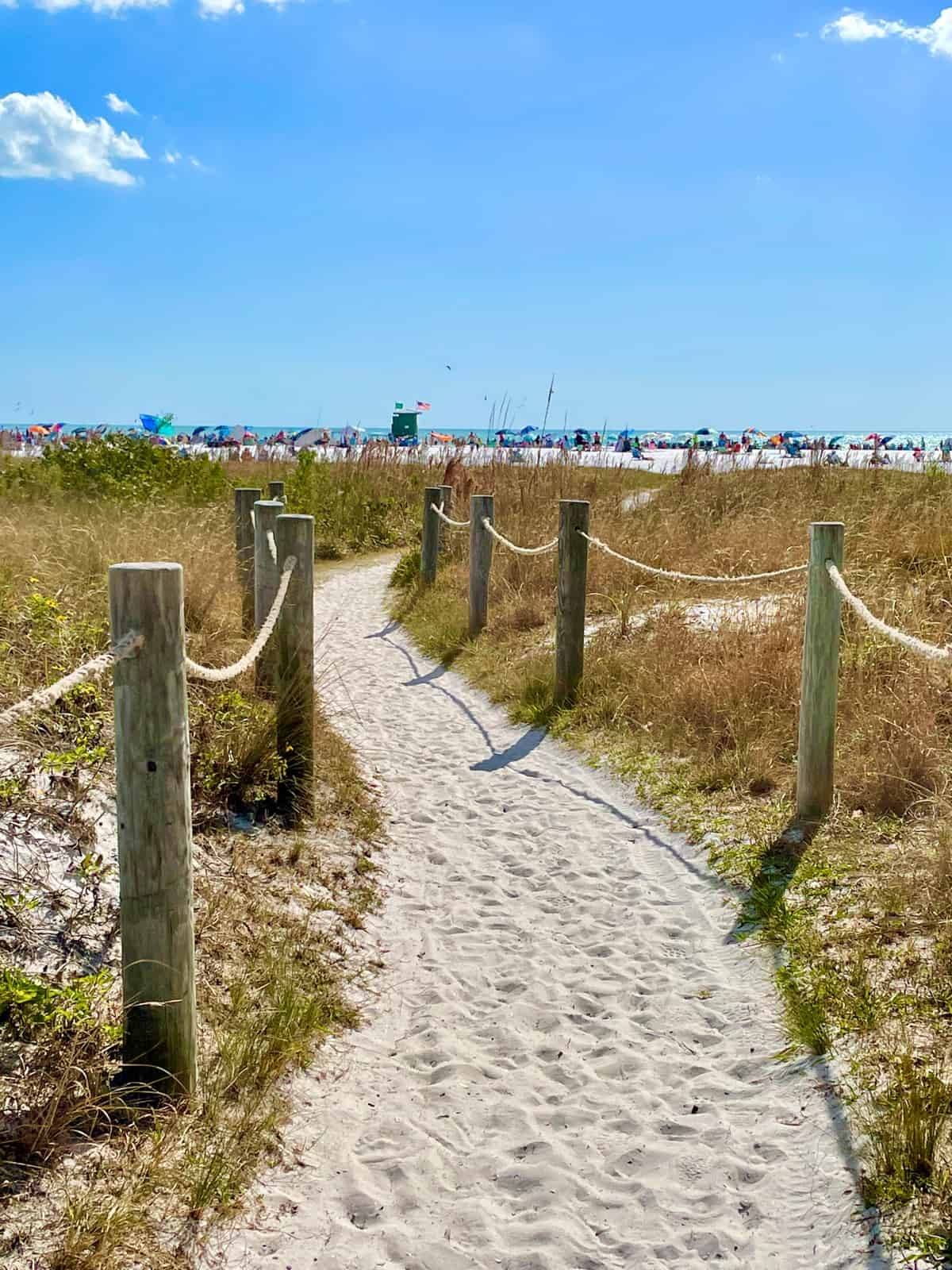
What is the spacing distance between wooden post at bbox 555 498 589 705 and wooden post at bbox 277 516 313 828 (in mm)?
2250

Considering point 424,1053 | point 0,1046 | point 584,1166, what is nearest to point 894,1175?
point 584,1166

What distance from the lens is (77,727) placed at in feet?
14.5

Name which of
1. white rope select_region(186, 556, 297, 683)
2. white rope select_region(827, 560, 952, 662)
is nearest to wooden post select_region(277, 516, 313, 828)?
white rope select_region(186, 556, 297, 683)

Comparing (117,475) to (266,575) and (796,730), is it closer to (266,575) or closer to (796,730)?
(266,575)

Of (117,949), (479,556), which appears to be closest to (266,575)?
(117,949)

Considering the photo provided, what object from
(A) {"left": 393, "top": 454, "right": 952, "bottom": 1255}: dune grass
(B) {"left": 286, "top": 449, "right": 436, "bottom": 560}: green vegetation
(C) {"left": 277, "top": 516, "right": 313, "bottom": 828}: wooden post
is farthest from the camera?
(B) {"left": 286, "top": 449, "right": 436, "bottom": 560}: green vegetation

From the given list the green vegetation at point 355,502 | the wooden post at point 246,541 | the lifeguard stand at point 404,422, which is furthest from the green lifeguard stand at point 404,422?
the wooden post at point 246,541

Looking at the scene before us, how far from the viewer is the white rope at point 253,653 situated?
3.07m

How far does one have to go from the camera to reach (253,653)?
12.3 feet

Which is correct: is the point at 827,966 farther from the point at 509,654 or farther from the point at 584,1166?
the point at 509,654

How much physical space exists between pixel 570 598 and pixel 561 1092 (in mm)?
4132

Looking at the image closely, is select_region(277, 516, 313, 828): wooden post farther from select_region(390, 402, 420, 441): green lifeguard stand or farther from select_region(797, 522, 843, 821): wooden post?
select_region(390, 402, 420, 441): green lifeguard stand

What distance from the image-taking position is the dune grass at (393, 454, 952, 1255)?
3.02m

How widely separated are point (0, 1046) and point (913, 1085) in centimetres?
236
